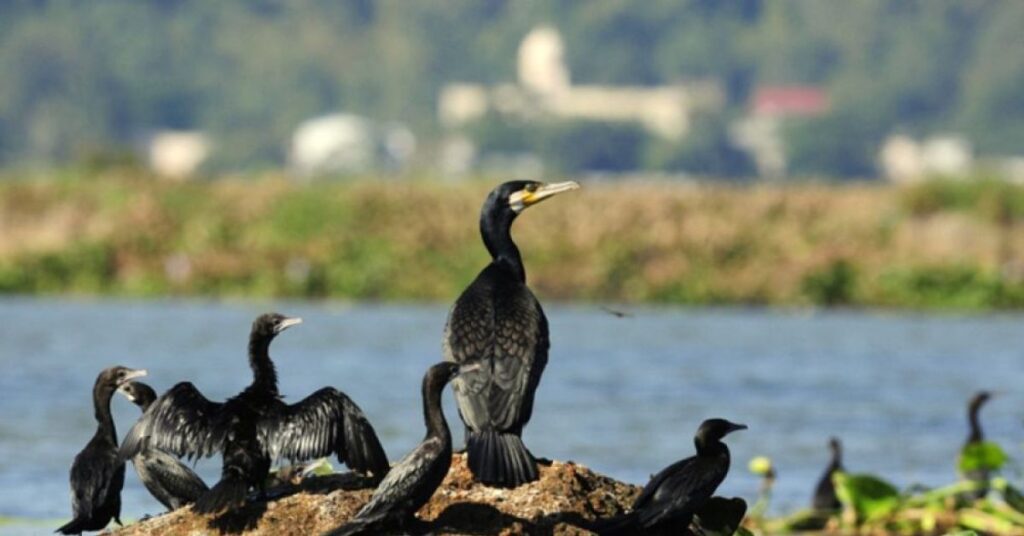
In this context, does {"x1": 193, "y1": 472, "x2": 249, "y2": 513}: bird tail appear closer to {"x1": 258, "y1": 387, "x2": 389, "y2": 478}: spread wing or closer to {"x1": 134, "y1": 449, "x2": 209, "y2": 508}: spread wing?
{"x1": 258, "y1": 387, "x2": 389, "y2": 478}: spread wing

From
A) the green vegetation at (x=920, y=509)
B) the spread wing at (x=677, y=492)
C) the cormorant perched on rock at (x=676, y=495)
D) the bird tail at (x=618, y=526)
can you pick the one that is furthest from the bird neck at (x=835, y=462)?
the bird tail at (x=618, y=526)

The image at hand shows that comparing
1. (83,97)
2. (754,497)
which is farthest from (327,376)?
(83,97)

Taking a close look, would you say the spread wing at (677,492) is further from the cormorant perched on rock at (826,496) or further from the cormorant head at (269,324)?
the cormorant perched on rock at (826,496)

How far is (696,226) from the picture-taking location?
46125 millimetres

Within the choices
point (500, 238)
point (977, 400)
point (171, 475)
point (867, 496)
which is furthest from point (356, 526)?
point (977, 400)

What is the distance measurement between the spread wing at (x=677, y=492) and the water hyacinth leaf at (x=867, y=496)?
3.93m

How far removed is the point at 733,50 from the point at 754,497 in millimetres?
168702

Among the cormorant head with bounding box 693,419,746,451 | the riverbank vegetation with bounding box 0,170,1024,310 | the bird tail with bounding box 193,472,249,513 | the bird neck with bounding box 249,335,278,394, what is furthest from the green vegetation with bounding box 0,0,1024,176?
the bird tail with bounding box 193,472,249,513

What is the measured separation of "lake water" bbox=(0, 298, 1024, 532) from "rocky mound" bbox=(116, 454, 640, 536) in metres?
3.82

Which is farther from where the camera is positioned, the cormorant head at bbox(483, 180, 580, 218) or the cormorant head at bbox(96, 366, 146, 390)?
the cormorant head at bbox(96, 366, 146, 390)

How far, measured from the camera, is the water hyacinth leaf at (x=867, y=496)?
13.8m

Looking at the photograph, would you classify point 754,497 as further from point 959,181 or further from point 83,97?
point 83,97

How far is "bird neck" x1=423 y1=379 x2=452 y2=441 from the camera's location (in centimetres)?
943

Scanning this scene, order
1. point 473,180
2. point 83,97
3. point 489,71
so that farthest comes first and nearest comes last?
point 489,71, point 83,97, point 473,180
